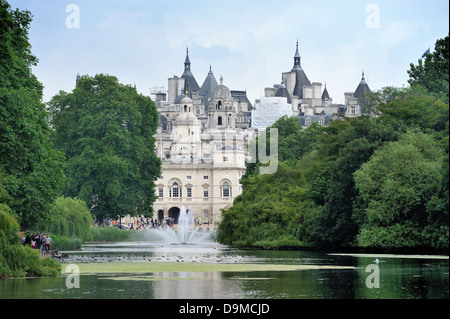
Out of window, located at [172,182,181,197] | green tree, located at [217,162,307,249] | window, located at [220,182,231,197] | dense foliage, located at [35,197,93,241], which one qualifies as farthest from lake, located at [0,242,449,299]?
window, located at [172,182,181,197]

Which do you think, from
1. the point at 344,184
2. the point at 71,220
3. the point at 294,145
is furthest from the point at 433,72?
the point at 294,145

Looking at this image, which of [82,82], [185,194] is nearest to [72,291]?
[82,82]

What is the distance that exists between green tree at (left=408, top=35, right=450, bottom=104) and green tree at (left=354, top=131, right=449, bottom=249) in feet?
32.1

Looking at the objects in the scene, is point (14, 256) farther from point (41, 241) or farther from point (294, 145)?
point (294, 145)

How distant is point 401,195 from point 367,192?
99.0 inches

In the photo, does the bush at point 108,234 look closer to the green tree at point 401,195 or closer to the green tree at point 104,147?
the green tree at point 104,147

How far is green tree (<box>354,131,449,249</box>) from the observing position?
3956 centimetres

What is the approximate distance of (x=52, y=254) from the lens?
133 feet

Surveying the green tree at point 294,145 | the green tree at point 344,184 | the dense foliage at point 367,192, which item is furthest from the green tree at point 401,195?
the green tree at point 294,145

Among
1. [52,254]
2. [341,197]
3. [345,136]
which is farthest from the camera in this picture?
[345,136]

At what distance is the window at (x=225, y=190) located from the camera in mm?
129625
